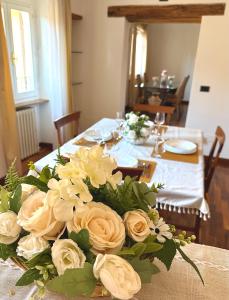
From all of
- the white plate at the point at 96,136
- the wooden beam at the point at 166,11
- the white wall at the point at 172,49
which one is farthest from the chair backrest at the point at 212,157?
the white wall at the point at 172,49

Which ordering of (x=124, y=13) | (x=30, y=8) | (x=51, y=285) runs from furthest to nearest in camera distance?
(x=124, y=13), (x=30, y=8), (x=51, y=285)

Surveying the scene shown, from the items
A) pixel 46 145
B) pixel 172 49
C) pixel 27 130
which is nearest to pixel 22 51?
pixel 27 130

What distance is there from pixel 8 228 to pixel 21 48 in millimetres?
2976

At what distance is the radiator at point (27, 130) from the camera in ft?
9.92

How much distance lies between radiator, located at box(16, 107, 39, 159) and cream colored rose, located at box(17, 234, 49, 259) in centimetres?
267

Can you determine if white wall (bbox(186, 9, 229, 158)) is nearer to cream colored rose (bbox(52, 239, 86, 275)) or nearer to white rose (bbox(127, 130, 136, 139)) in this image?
white rose (bbox(127, 130, 136, 139))

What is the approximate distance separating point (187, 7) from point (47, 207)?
352cm

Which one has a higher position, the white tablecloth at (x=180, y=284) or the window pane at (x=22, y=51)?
the window pane at (x=22, y=51)

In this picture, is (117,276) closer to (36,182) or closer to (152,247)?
(152,247)

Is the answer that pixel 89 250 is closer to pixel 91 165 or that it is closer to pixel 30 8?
pixel 91 165

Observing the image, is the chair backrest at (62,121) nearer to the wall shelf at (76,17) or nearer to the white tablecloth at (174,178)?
the white tablecloth at (174,178)

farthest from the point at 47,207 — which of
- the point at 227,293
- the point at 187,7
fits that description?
the point at 187,7

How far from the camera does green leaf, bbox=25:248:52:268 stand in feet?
1.68

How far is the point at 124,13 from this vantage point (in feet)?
11.3
